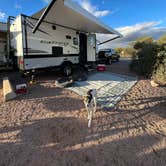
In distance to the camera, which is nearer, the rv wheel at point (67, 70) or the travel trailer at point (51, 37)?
the travel trailer at point (51, 37)

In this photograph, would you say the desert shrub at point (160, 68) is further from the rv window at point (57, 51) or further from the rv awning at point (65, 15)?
the rv window at point (57, 51)

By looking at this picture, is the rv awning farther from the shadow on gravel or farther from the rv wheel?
the shadow on gravel

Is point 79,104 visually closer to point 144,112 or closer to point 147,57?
point 144,112

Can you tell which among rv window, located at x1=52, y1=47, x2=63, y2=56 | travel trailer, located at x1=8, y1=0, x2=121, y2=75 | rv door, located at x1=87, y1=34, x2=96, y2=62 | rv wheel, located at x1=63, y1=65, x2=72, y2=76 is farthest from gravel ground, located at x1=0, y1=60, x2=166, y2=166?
rv door, located at x1=87, y1=34, x2=96, y2=62

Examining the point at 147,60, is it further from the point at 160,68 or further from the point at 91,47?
the point at 91,47

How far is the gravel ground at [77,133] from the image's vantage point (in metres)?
2.62

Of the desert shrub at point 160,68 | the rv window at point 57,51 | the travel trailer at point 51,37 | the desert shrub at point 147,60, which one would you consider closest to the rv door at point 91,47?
the travel trailer at point 51,37

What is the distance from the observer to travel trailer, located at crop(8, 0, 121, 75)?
635 centimetres

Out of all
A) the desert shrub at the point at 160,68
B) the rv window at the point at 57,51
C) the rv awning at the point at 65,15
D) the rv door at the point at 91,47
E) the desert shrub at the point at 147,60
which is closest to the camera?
the rv awning at the point at 65,15

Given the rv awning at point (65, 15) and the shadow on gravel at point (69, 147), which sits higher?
the rv awning at point (65, 15)

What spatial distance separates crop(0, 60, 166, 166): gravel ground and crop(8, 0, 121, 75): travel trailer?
8.22 ft

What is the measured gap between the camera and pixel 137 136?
332 centimetres

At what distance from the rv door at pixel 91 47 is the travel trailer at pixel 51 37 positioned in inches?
33.7

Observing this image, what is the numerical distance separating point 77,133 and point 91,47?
8.10 meters
